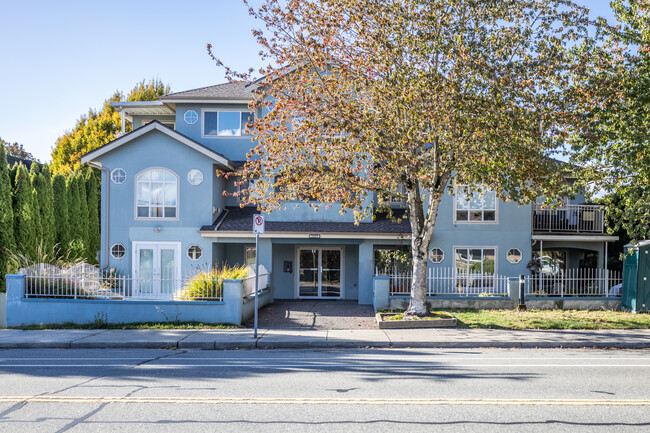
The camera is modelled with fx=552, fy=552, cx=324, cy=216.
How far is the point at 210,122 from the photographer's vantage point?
2397 cm

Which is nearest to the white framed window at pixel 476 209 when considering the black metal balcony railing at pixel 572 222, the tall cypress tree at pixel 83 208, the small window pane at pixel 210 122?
the black metal balcony railing at pixel 572 222

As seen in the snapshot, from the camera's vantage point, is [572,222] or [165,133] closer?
[165,133]

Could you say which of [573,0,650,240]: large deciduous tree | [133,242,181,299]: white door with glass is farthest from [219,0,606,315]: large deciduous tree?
[133,242,181,299]: white door with glass

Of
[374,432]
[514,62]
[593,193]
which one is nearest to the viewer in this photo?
[374,432]

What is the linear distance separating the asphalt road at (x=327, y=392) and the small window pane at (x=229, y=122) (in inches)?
550

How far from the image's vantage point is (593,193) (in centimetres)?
1673

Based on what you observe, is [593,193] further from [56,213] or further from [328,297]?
[56,213]

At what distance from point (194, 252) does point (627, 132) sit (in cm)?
1545

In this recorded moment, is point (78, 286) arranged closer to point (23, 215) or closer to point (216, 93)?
point (23, 215)

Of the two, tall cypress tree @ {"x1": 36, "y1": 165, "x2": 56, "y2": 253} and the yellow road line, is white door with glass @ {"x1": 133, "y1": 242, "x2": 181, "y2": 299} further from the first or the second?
the yellow road line

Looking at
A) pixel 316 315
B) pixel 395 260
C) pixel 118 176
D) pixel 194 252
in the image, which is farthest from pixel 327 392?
pixel 118 176

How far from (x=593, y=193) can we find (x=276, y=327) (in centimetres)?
1031

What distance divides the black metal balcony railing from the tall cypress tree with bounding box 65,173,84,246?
67.8 feet

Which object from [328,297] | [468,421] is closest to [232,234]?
[328,297]
